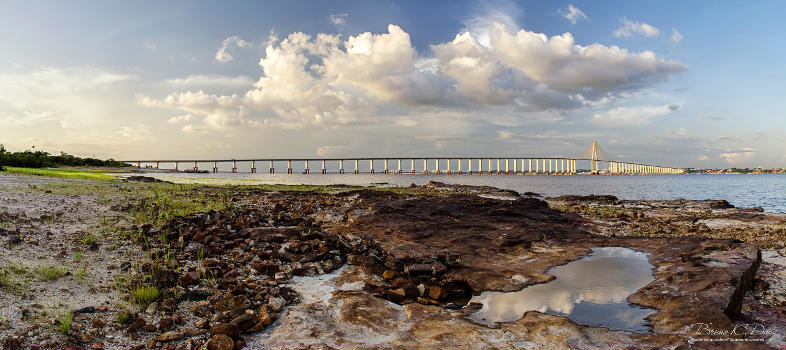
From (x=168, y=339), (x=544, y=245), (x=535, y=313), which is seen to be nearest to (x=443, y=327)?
(x=535, y=313)

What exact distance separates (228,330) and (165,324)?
1.09 metres

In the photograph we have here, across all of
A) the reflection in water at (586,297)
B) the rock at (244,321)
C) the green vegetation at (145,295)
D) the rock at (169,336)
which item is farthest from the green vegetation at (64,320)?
the reflection in water at (586,297)

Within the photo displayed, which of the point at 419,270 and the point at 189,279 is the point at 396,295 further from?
the point at 189,279

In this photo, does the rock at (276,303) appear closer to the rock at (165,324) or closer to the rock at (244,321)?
the rock at (244,321)

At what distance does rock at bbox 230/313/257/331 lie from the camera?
545 cm

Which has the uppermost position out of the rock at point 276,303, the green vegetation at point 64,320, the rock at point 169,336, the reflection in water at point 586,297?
the green vegetation at point 64,320

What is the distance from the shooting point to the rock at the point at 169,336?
5.18 metres

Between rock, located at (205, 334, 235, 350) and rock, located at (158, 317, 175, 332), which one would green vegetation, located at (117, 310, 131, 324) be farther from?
rock, located at (205, 334, 235, 350)

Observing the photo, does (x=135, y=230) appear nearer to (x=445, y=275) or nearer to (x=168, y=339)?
(x=168, y=339)

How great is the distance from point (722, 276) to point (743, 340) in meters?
2.49

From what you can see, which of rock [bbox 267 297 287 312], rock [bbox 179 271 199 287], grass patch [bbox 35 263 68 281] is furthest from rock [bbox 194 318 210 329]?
grass patch [bbox 35 263 68 281]

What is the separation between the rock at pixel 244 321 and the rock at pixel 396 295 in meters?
2.37

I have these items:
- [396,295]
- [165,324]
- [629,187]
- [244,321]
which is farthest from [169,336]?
[629,187]

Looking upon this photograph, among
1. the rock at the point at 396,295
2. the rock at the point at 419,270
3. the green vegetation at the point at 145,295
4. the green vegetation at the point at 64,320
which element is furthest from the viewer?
the rock at the point at 419,270
